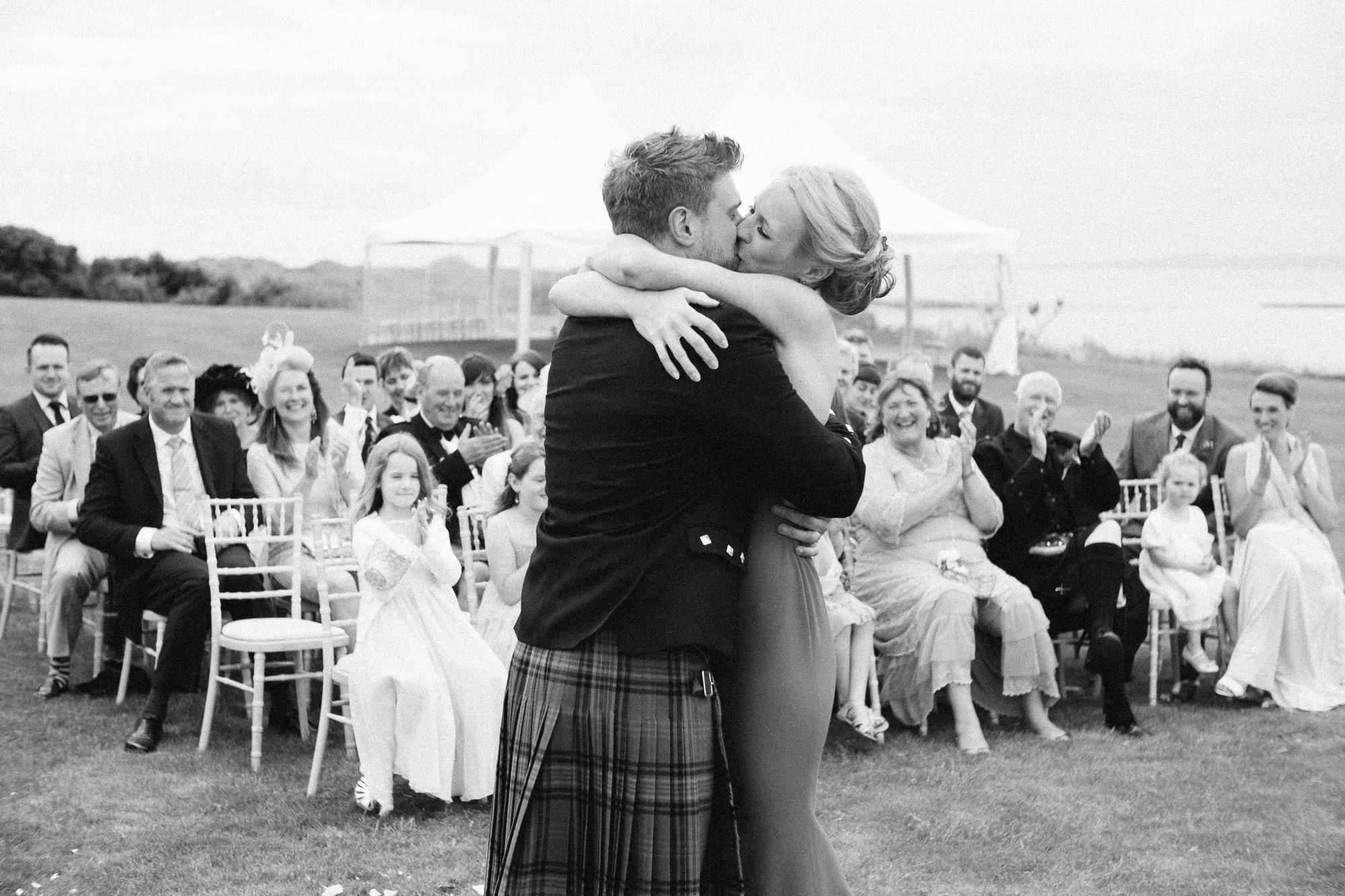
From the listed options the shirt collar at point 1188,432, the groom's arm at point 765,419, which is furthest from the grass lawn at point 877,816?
the groom's arm at point 765,419

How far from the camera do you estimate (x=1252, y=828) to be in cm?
495

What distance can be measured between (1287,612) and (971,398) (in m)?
2.03

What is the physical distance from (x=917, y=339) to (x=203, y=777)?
1558 cm

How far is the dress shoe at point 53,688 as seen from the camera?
6293mm

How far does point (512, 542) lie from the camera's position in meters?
5.36

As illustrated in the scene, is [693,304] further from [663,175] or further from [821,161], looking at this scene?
[821,161]

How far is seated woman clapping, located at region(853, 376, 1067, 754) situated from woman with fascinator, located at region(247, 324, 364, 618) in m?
2.36

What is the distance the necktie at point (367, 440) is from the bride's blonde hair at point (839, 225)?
474cm

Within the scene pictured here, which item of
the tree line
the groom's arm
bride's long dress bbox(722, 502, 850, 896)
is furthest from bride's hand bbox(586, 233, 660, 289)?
the tree line

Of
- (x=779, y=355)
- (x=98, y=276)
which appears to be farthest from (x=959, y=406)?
(x=98, y=276)

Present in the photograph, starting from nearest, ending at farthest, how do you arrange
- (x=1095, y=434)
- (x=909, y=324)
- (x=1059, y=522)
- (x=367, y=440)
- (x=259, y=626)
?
(x=259, y=626)
(x=1095, y=434)
(x=1059, y=522)
(x=367, y=440)
(x=909, y=324)

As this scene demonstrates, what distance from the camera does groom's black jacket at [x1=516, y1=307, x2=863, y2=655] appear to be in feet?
7.07

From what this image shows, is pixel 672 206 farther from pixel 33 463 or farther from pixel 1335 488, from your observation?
pixel 1335 488

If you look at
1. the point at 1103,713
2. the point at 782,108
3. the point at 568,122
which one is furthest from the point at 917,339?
the point at 1103,713
